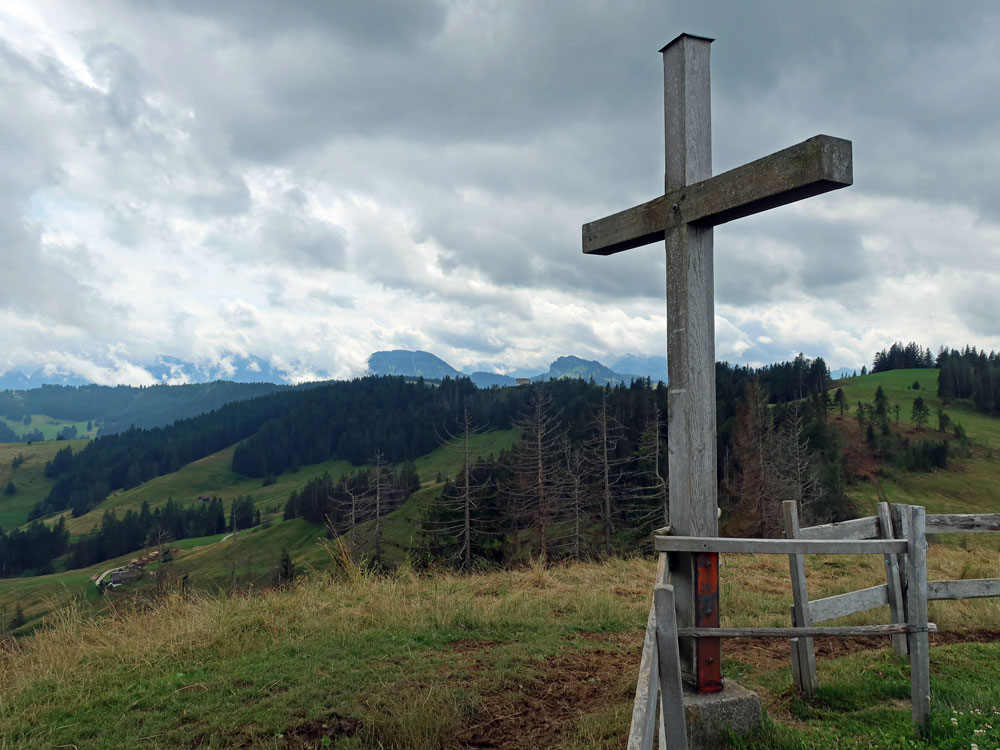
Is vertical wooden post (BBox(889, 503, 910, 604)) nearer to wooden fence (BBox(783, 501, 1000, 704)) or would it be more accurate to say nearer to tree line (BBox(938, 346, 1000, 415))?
wooden fence (BBox(783, 501, 1000, 704))

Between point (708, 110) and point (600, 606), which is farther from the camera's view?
→ point (600, 606)

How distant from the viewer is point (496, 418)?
5748 inches

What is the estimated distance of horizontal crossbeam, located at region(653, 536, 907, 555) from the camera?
13.6 feet

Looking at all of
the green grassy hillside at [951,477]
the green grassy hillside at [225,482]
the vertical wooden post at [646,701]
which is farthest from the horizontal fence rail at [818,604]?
the green grassy hillside at [225,482]

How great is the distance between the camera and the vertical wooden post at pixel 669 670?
306 centimetres

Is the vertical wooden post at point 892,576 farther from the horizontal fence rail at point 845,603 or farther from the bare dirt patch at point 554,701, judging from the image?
the bare dirt patch at point 554,701

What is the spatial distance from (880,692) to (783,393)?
10015 centimetres

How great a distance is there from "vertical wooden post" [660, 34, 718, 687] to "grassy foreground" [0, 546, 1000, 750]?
1394 millimetres

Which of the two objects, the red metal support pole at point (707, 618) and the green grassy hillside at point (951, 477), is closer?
the red metal support pole at point (707, 618)

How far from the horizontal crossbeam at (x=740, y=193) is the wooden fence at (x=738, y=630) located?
2.22 meters

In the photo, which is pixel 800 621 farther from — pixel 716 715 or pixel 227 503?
pixel 227 503

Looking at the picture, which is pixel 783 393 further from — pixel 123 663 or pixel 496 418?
pixel 123 663

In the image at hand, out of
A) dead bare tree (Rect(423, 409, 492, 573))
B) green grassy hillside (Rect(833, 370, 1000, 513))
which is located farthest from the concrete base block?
green grassy hillside (Rect(833, 370, 1000, 513))

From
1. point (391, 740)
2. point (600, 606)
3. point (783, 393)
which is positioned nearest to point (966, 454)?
point (783, 393)
